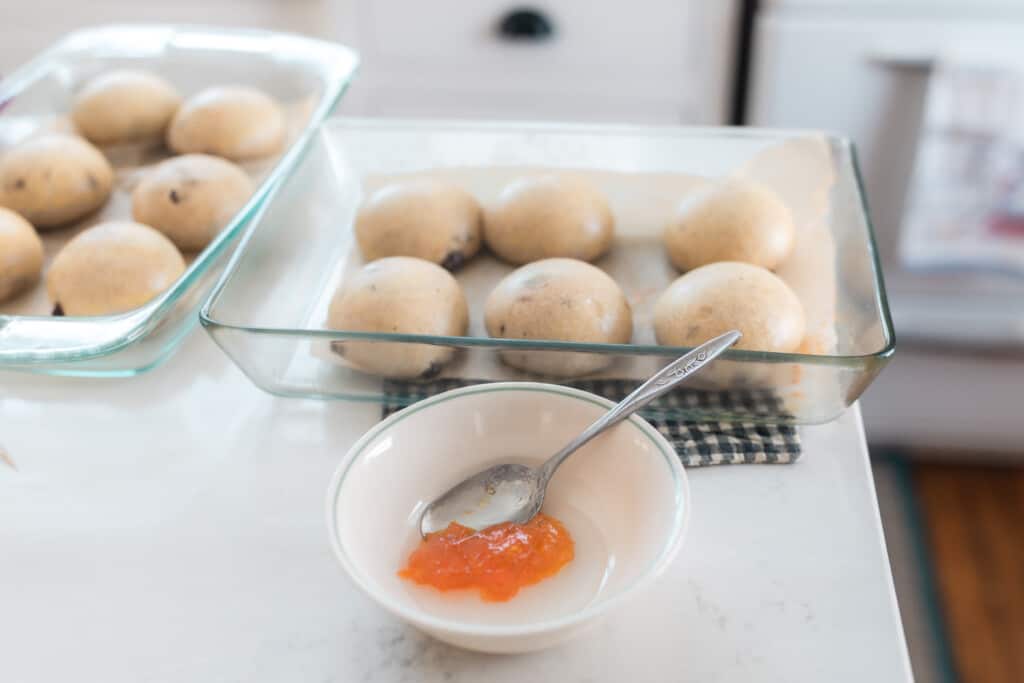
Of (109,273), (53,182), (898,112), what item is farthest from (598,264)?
(898,112)

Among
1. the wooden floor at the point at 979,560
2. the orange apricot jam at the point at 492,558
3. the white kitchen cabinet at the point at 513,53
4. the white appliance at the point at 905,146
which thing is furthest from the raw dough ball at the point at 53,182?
the wooden floor at the point at 979,560

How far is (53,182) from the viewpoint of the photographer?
31.9 inches

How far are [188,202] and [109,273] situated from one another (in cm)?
11

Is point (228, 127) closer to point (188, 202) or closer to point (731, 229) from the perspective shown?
point (188, 202)

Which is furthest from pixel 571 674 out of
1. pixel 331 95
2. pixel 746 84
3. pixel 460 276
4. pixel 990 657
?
pixel 746 84

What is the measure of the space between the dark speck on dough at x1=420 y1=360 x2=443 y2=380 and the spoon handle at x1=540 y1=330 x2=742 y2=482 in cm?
11

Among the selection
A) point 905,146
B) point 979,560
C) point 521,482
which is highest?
point 521,482

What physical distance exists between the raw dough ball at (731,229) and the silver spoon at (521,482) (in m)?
0.18

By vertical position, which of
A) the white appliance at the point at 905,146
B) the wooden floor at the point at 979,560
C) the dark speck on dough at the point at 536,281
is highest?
the dark speck on dough at the point at 536,281

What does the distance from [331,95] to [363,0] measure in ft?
1.85

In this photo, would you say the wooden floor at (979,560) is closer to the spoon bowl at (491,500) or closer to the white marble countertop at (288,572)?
the white marble countertop at (288,572)

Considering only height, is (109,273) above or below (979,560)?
above

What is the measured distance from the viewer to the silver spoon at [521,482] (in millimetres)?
502

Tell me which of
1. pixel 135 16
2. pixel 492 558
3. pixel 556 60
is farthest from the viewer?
pixel 135 16
